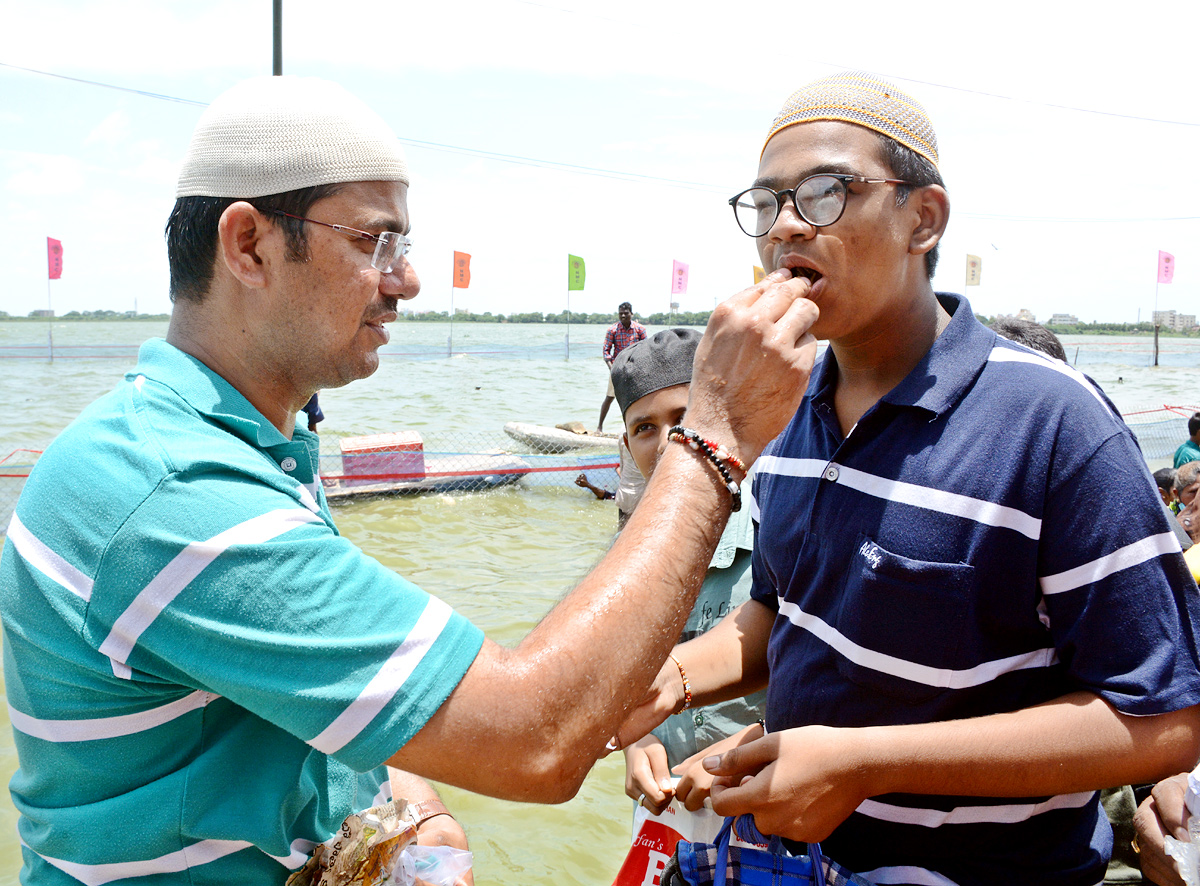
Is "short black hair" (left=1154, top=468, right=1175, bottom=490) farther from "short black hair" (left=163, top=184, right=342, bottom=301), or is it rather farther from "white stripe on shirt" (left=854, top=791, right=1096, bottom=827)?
"short black hair" (left=163, top=184, right=342, bottom=301)

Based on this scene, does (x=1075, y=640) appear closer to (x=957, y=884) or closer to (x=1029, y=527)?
(x=1029, y=527)

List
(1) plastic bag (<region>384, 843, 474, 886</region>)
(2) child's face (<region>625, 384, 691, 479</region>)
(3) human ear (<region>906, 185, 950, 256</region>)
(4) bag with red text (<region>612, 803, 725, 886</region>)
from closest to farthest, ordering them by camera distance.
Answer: (1) plastic bag (<region>384, 843, 474, 886</region>) → (3) human ear (<region>906, 185, 950, 256</region>) → (4) bag with red text (<region>612, 803, 725, 886</region>) → (2) child's face (<region>625, 384, 691, 479</region>)

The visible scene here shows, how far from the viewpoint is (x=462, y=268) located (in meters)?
28.8

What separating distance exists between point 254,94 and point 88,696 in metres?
1.16

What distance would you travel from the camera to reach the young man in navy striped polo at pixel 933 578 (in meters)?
1.45

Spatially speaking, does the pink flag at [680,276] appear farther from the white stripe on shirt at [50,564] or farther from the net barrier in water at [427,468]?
the white stripe on shirt at [50,564]

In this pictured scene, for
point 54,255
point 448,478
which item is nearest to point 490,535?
point 448,478

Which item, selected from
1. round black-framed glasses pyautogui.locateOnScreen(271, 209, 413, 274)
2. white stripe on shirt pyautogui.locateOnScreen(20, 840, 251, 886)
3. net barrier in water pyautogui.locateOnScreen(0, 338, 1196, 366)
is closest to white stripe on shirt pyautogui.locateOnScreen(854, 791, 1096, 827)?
white stripe on shirt pyautogui.locateOnScreen(20, 840, 251, 886)

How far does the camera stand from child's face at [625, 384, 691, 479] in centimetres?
316

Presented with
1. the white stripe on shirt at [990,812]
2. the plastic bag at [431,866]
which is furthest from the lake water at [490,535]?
the white stripe on shirt at [990,812]

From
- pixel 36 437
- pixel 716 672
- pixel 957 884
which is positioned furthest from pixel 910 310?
pixel 36 437

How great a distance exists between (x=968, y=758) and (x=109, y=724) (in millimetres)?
1490

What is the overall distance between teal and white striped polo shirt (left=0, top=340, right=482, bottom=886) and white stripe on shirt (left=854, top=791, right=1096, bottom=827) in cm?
96

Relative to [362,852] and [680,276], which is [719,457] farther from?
[680,276]
